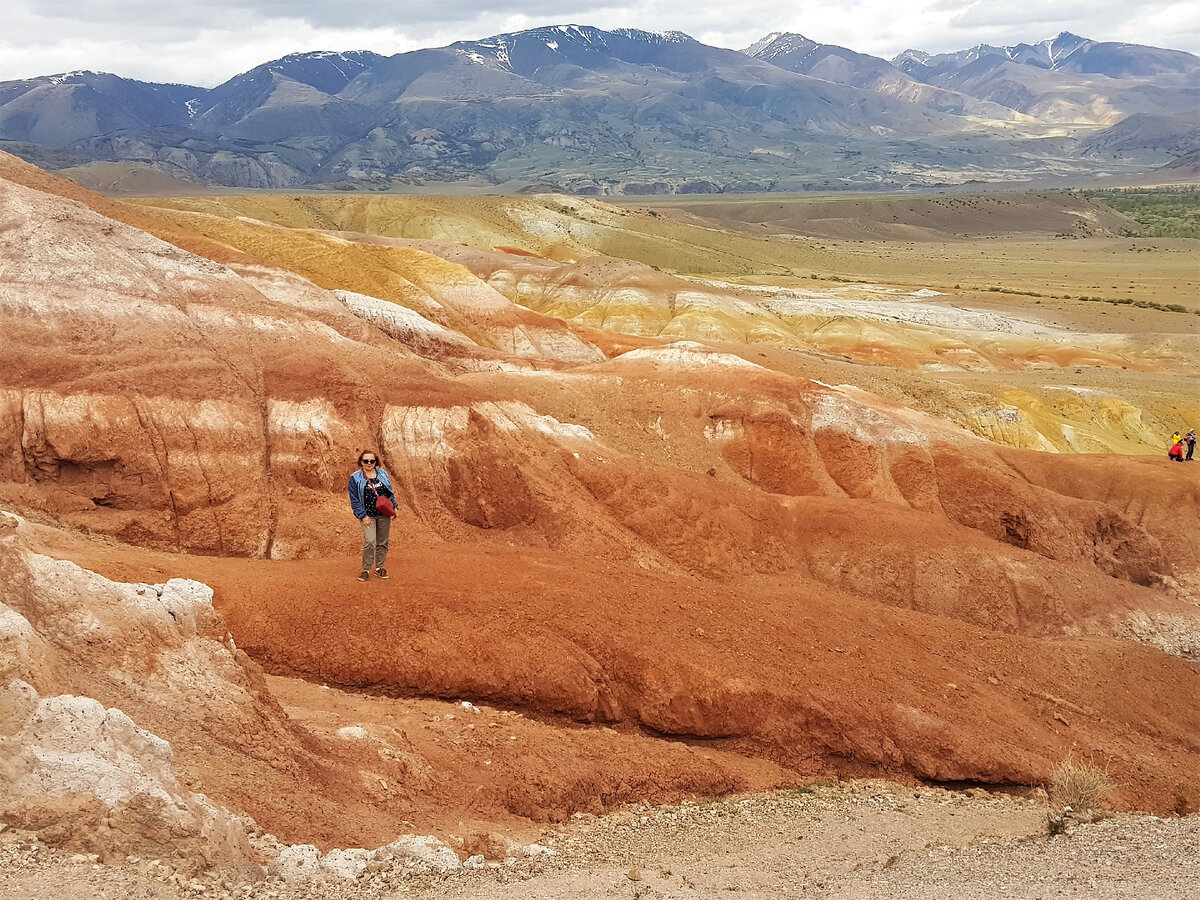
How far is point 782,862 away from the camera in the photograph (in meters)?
11.8

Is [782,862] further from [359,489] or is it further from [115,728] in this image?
[359,489]

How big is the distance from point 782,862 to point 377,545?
9.10m

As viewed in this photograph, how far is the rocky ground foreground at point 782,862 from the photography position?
7.73m

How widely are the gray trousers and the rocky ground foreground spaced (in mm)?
6740

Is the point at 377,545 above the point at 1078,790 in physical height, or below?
above

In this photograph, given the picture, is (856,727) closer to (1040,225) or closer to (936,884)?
(936,884)

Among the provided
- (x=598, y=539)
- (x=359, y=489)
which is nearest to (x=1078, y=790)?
(x=598, y=539)

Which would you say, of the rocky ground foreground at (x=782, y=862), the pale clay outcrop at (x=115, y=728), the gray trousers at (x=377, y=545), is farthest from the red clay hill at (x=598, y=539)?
the rocky ground foreground at (x=782, y=862)

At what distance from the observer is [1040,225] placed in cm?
19862

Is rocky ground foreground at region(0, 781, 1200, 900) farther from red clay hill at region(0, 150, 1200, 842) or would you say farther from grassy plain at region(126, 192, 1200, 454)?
grassy plain at region(126, 192, 1200, 454)

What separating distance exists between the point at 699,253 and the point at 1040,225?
4518 inches

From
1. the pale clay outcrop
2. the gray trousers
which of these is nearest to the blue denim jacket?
the gray trousers

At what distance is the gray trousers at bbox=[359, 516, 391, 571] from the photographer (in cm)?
1638

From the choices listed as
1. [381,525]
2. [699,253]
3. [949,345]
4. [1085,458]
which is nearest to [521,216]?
[699,253]
